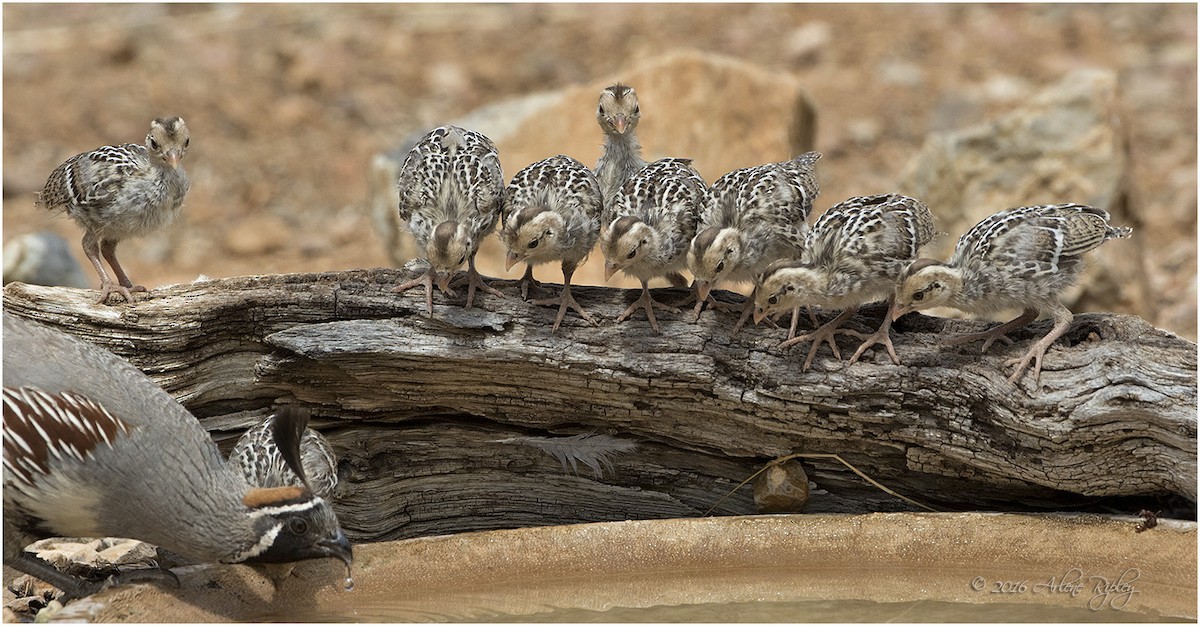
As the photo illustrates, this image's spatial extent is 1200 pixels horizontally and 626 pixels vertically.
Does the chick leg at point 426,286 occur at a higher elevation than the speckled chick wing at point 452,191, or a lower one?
lower

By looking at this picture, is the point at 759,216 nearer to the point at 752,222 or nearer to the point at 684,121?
the point at 752,222

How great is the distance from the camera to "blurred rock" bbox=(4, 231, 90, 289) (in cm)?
1163

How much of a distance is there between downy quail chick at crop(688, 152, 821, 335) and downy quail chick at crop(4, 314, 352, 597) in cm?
252

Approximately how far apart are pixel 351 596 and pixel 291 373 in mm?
1473

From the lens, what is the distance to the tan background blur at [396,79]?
16.9 metres

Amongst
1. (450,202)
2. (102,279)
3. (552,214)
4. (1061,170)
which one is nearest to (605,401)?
(552,214)

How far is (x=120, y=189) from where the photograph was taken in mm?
8281

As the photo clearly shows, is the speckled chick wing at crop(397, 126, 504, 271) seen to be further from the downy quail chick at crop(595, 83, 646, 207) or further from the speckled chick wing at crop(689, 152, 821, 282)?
the speckled chick wing at crop(689, 152, 821, 282)

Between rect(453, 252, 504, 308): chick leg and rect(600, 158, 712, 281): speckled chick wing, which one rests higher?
rect(600, 158, 712, 281): speckled chick wing

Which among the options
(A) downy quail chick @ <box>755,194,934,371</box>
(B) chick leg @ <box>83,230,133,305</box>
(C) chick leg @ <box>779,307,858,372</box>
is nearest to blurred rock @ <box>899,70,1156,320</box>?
(A) downy quail chick @ <box>755,194,934,371</box>

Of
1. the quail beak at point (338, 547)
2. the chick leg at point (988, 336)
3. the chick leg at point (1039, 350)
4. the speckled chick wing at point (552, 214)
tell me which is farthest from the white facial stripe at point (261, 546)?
the chick leg at point (1039, 350)

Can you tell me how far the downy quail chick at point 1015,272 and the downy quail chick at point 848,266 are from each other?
0.75 ft

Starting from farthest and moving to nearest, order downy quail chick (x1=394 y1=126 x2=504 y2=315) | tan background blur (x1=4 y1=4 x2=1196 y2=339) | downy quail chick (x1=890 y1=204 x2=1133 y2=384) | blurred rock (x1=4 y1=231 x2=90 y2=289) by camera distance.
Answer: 1. tan background blur (x1=4 y1=4 x2=1196 y2=339)
2. blurred rock (x1=4 y1=231 x2=90 y2=289)
3. downy quail chick (x1=394 y1=126 x2=504 y2=315)
4. downy quail chick (x1=890 y1=204 x2=1133 y2=384)
